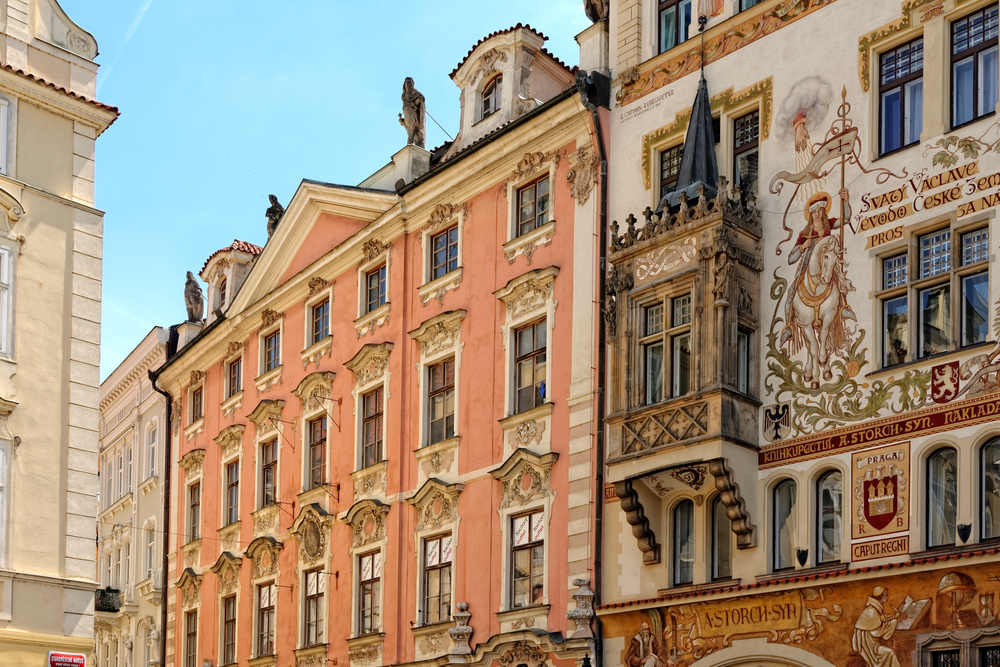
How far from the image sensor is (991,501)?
60.6 ft

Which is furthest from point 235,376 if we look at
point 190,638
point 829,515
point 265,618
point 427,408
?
point 829,515

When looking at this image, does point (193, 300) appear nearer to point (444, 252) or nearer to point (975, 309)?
point (444, 252)

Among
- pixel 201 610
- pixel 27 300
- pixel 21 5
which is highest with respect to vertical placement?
pixel 21 5

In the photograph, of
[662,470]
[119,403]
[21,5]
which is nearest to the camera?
[662,470]

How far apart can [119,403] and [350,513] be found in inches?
695

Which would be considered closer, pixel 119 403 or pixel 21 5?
pixel 21 5

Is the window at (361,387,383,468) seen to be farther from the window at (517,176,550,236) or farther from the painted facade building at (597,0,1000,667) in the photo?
the painted facade building at (597,0,1000,667)

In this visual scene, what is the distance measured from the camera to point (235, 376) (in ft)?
121

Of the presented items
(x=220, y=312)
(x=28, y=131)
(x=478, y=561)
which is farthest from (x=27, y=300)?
(x=220, y=312)

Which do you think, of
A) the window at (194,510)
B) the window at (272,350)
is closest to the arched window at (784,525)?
the window at (272,350)

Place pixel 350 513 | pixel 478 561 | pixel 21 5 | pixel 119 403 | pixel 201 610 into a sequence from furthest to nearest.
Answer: pixel 119 403, pixel 201 610, pixel 350 513, pixel 478 561, pixel 21 5

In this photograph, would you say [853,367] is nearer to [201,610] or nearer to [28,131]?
[28,131]

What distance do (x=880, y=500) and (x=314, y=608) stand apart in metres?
15.0

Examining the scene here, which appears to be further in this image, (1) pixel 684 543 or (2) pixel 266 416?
(2) pixel 266 416
